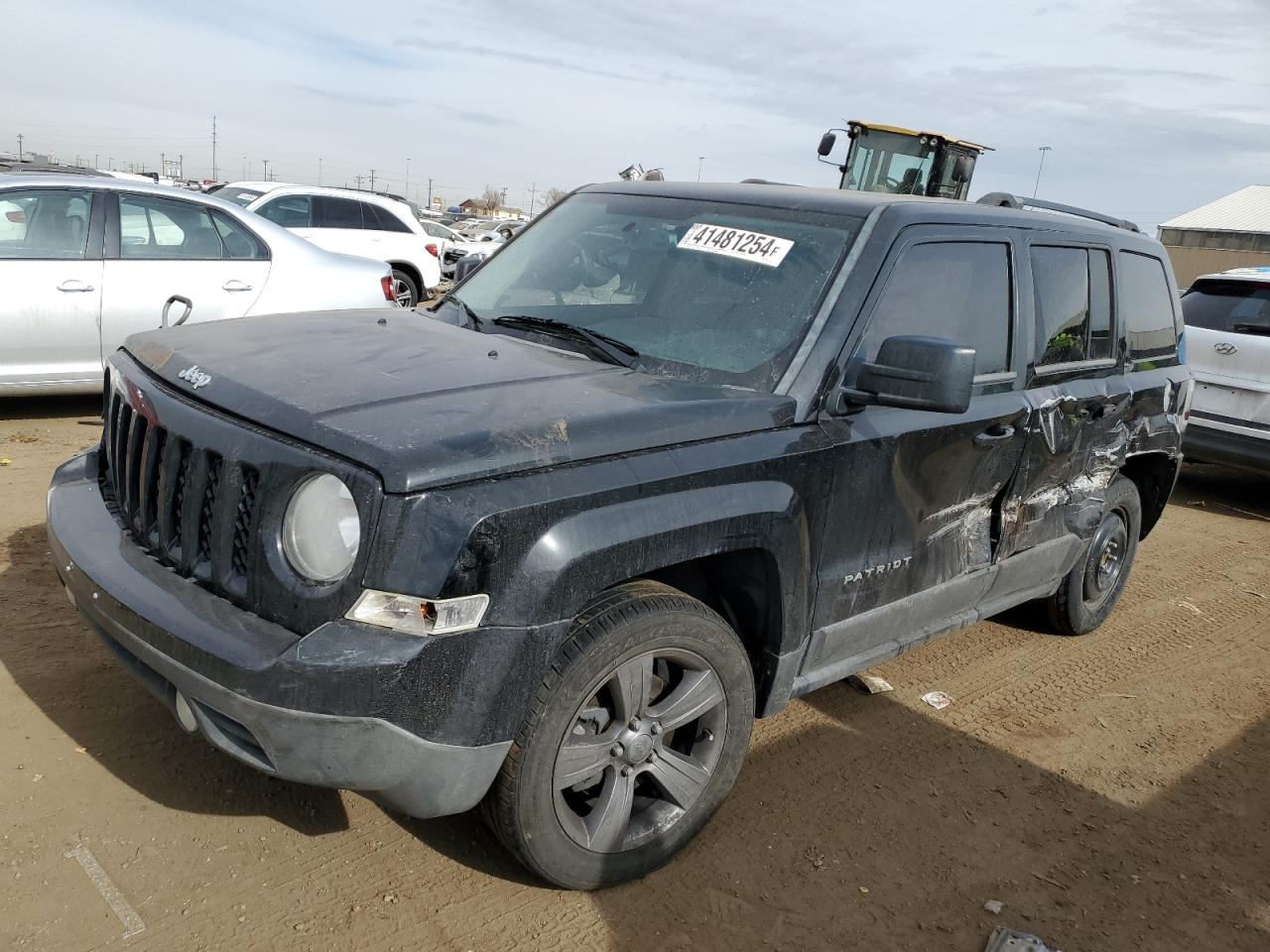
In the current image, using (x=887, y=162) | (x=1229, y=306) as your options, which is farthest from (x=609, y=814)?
(x=887, y=162)

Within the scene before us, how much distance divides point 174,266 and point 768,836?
19.1 feet

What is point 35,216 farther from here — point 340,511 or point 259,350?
point 340,511

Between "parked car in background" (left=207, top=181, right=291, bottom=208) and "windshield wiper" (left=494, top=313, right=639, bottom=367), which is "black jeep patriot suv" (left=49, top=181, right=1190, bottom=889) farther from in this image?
"parked car in background" (left=207, top=181, right=291, bottom=208)

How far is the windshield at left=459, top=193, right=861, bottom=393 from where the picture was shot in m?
3.29

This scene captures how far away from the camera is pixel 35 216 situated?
6832mm

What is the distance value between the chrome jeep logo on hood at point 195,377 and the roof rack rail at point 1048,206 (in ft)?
9.99

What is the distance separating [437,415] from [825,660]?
1.56 meters

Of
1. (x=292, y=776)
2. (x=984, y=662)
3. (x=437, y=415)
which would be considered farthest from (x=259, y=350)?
(x=984, y=662)

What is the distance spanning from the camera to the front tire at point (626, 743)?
2.62 metres

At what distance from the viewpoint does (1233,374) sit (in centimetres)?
791

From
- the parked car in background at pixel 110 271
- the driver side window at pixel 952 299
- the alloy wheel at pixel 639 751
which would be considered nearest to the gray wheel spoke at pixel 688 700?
the alloy wheel at pixel 639 751

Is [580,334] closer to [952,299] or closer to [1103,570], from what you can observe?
[952,299]

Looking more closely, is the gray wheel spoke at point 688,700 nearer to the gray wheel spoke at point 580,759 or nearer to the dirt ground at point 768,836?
the gray wheel spoke at point 580,759

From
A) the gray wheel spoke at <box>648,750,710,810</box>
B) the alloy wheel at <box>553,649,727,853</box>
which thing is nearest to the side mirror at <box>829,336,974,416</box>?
the alloy wheel at <box>553,649,727,853</box>
